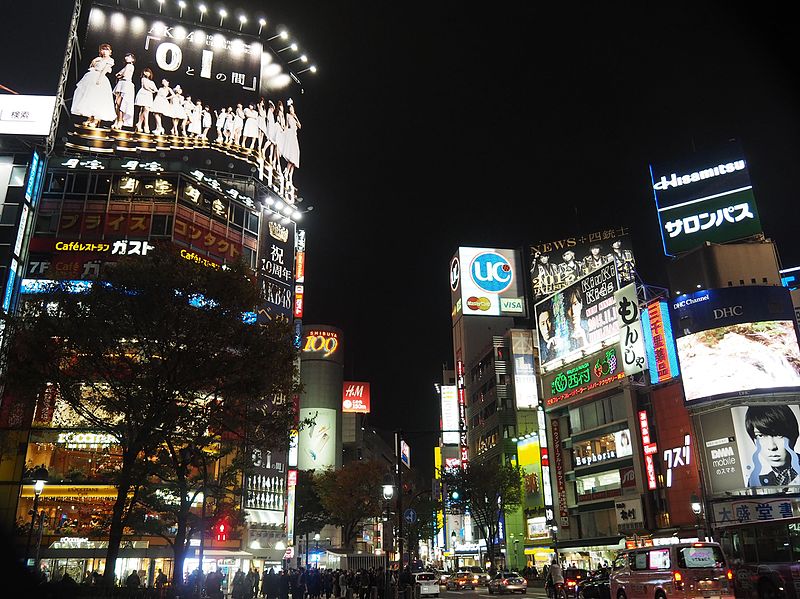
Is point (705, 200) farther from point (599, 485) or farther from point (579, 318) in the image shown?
point (599, 485)

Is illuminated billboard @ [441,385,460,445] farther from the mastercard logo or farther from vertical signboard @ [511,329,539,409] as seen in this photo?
vertical signboard @ [511,329,539,409]

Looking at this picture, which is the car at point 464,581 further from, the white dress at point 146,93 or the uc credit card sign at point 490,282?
the uc credit card sign at point 490,282

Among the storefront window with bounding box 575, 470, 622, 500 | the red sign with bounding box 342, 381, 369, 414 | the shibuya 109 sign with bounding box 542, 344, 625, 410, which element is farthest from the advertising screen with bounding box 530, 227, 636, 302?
the red sign with bounding box 342, 381, 369, 414

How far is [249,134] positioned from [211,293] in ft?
154

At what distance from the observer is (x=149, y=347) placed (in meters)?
21.0

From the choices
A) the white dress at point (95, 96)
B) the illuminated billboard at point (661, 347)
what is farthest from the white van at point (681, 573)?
the white dress at point (95, 96)

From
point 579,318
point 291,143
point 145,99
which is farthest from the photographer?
point 291,143

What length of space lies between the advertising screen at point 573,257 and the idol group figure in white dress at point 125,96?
4891 cm

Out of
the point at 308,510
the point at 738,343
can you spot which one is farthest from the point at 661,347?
the point at 308,510

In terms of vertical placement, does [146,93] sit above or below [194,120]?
above

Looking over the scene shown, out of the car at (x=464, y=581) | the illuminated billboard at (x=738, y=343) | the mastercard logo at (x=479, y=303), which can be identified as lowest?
the car at (x=464, y=581)

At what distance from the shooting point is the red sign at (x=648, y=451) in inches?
1864

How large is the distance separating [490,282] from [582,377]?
53461 millimetres

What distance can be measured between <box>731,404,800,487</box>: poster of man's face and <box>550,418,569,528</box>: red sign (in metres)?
19.8
